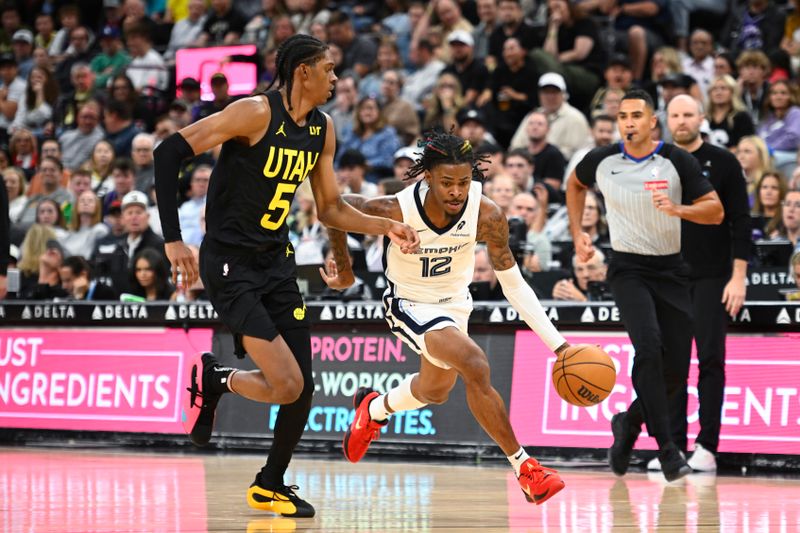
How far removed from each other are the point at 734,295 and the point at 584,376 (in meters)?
2.28

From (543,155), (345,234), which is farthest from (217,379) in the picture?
(543,155)

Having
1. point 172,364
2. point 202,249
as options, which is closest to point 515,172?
point 172,364

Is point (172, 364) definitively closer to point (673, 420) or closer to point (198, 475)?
point (198, 475)

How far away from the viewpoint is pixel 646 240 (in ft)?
30.1

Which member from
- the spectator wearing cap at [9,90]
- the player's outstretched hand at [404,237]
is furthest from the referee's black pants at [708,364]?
the spectator wearing cap at [9,90]

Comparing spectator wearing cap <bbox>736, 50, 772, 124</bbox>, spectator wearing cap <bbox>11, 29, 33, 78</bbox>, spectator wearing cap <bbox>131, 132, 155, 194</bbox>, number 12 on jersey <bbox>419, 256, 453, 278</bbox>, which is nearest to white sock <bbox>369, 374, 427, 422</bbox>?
number 12 on jersey <bbox>419, 256, 453, 278</bbox>

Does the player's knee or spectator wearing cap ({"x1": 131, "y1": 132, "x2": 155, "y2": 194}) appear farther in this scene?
spectator wearing cap ({"x1": 131, "y1": 132, "x2": 155, "y2": 194})

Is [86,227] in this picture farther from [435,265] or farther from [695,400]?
[435,265]

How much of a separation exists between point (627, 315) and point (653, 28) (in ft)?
29.5

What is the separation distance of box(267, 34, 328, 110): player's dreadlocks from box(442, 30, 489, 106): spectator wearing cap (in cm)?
933

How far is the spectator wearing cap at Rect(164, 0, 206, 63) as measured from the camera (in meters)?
20.8

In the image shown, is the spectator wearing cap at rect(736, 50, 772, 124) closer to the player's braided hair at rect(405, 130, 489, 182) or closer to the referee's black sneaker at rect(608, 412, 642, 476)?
the referee's black sneaker at rect(608, 412, 642, 476)

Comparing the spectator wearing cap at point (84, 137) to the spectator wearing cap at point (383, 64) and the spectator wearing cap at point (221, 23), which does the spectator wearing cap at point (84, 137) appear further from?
the spectator wearing cap at point (383, 64)

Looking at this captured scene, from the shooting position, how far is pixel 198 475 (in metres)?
9.49
